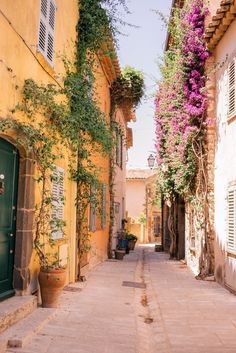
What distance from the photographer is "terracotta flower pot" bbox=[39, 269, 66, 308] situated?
659 cm

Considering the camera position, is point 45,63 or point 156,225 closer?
point 45,63

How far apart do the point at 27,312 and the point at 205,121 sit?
7673mm

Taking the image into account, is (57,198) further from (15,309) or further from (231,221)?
(231,221)

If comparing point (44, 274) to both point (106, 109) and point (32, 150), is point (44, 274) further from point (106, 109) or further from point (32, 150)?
point (106, 109)

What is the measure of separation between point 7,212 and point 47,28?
3.64 m

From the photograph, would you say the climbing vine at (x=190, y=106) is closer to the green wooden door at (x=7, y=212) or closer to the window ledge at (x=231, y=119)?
the window ledge at (x=231, y=119)

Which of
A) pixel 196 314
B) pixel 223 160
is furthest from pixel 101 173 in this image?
pixel 196 314

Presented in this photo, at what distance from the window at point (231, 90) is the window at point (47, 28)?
4.42 meters

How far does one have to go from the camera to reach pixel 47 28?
7.61 meters

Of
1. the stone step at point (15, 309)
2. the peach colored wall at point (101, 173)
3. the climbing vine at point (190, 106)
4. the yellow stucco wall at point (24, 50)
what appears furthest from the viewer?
the peach colored wall at point (101, 173)

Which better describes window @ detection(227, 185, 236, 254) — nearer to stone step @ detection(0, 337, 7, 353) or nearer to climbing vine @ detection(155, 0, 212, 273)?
climbing vine @ detection(155, 0, 212, 273)

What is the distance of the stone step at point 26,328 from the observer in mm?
4789

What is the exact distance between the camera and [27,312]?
609 centimetres

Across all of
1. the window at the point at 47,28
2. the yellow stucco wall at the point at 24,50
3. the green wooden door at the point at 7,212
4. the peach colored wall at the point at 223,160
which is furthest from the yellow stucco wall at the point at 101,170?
the green wooden door at the point at 7,212
